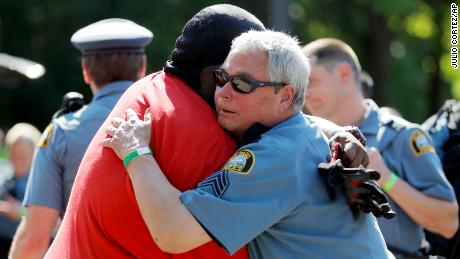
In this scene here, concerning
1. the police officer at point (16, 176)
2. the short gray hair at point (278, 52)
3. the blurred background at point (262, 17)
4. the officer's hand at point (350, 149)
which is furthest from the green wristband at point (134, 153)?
the blurred background at point (262, 17)

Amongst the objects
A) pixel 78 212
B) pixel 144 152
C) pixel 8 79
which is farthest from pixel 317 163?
pixel 8 79

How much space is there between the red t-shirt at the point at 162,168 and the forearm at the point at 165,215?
3.3 inches

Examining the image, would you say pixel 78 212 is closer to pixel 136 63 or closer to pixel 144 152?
pixel 144 152

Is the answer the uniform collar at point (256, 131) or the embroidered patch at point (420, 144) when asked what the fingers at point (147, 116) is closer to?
the uniform collar at point (256, 131)

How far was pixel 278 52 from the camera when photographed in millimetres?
3271

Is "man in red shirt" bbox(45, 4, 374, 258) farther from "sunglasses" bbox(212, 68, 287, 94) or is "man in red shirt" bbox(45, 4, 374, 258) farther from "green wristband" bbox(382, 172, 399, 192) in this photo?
"green wristband" bbox(382, 172, 399, 192)

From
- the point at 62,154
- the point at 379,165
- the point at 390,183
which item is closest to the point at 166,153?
the point at 62,154

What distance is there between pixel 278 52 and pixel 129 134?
61cm

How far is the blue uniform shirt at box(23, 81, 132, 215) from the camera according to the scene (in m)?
4.79

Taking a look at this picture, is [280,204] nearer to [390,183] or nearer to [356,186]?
[356,186]

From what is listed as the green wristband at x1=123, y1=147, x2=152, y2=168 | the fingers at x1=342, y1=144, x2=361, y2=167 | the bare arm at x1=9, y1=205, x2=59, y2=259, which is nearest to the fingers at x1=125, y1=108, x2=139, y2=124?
the green wristband at x1=123, y1=147, x2=152, y2=168

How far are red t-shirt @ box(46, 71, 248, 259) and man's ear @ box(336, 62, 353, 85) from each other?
2667 mm

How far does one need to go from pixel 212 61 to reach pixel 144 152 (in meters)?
0.47

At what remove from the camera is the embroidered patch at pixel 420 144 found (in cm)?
541
